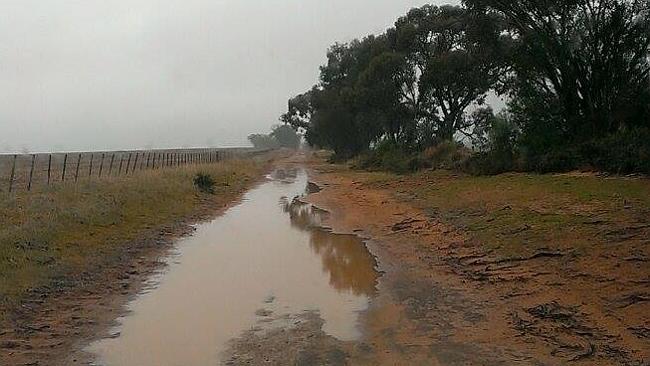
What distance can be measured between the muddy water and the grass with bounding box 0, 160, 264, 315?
1.72 metres

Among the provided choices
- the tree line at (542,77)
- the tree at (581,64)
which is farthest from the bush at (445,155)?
the tree at (581,64)

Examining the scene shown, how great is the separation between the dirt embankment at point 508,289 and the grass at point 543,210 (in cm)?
5

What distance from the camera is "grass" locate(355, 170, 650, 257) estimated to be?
11773 millimetres

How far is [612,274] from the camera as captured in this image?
9.27 m

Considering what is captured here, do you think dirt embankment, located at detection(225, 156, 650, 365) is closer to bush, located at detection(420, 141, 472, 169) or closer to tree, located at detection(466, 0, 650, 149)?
tree, located at detection(466, 0, 650, 149)

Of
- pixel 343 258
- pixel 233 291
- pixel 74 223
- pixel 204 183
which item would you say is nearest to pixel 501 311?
pixel 233 291

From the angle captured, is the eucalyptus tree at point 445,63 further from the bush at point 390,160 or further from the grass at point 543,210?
the grass at point 543,210

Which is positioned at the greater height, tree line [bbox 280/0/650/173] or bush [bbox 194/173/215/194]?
tree line [bbox 280/0/650/173]

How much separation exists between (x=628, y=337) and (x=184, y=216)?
1674 cm

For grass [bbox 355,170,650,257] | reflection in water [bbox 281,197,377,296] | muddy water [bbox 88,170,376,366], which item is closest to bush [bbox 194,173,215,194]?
reflection in water [bbox 281,197,377,296]

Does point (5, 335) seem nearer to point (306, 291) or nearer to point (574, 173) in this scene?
point (306, 291)

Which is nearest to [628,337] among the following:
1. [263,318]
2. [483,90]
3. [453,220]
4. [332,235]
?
[263,318]

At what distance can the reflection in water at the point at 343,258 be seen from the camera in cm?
1124

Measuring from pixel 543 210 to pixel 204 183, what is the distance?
20.3m
